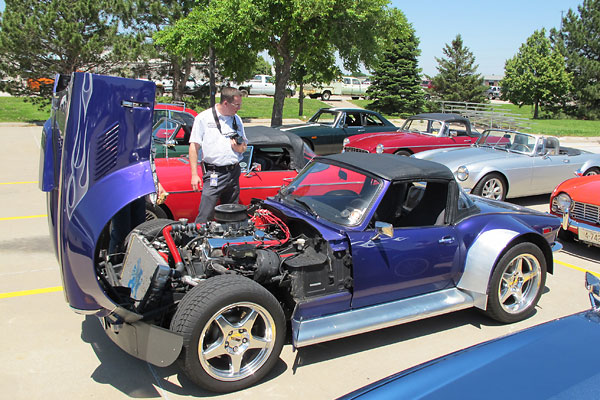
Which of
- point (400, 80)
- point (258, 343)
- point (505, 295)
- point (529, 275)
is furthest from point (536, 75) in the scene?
point (258, 343)

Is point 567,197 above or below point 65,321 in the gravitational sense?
above

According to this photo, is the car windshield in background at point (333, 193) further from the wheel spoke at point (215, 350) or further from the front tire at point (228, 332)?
the wheel spoke at point (215, 350)

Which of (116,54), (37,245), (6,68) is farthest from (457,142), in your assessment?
(6,68)

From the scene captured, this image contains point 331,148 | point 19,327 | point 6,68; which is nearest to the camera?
point 19,327

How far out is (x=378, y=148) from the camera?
1080cm

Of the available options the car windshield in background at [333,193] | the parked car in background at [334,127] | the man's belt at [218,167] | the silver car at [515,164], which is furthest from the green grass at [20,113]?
the car windshield in background at [333,193]

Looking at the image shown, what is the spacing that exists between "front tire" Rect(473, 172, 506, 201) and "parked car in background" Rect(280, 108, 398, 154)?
5199 millimetres

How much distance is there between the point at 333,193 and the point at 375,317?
1194 millimetres

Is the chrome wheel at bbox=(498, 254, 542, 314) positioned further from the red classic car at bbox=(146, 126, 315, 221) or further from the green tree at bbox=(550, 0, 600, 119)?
the green tree at bbox=(550, 0, 600, 119)

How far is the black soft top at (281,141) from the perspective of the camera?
659 centimetres

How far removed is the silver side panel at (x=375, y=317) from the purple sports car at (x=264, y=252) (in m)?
0.01

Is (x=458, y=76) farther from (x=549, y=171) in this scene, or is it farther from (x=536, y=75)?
(x=549, y=171)

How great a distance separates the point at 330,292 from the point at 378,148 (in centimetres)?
746

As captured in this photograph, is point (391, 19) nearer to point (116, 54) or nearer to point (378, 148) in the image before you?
point (378, 148)
